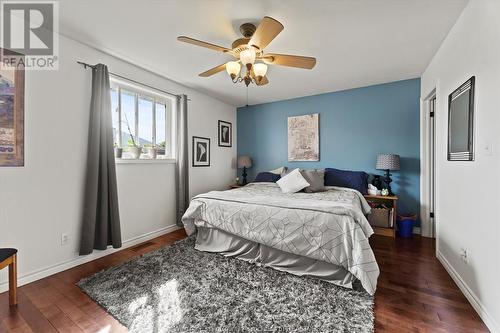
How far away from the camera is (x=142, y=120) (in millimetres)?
3330

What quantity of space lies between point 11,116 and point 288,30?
265 cm

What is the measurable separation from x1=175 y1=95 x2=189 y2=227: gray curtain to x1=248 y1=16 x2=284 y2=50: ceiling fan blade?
2094 mm

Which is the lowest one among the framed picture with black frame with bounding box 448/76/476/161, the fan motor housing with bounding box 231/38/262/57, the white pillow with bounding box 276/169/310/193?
the white pillow with bounding box 276/169/310/193

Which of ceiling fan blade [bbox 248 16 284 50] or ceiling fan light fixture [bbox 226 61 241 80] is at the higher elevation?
ceiling fan blade [bbox 248 16 284 50]

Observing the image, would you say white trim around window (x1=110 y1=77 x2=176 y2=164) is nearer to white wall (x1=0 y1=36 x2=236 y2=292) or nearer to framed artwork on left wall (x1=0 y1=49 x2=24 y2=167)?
white wall (x1=0 y1=36 x2=236 y2=292)

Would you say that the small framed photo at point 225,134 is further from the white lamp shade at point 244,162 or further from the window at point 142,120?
the window at point 142,120

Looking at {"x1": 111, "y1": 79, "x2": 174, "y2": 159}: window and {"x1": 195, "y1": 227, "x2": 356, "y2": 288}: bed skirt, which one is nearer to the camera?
{"x1": 195, "y1": 227, "x2": 356, "y2": 288}: bed skirt

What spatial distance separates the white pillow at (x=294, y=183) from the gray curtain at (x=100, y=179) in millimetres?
Answer: 2253

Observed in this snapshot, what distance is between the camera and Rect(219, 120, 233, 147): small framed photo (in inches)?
186

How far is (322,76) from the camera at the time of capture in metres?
3.37

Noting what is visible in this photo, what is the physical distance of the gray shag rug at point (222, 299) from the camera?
153 cm

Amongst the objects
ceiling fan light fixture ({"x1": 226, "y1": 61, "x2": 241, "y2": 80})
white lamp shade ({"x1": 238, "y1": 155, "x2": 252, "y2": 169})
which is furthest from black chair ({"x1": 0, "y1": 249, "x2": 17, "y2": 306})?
white lamp shade ({"x1": 238, "y1": 155, "x2": 252, "y2": 169})

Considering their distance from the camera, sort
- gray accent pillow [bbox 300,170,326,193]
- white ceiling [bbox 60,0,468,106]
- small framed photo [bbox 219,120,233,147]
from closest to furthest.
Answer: white ceiling [bbox 60,0,468,106] → gray accent pillow [bbox 300,170,326,193] → small framed photo [bbox 219,120,233,147]

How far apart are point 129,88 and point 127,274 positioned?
7.76 feet
